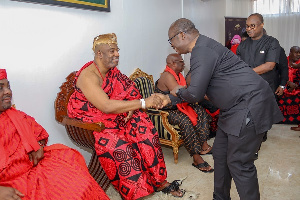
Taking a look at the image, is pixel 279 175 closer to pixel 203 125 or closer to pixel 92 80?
pixel 203 125

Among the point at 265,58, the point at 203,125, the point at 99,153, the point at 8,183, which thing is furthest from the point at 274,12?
the point at 8,183

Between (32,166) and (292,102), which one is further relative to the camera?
(292,102)

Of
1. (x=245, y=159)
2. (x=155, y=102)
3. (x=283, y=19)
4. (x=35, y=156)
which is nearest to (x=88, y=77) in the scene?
(x=155, y=102)

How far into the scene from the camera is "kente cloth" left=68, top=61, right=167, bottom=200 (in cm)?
239

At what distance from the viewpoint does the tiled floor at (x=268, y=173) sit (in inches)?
104

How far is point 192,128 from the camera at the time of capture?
11.3ft

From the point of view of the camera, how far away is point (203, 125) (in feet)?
12.0

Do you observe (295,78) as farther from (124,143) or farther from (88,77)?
(88,77)

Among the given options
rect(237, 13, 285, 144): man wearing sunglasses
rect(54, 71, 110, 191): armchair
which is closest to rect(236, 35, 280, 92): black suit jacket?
rect(237, 13, 285, 144): man wearing sunglasses

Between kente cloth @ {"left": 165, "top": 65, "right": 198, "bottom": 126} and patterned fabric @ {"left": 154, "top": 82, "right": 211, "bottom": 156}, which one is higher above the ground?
kente cloth @ {"left": 165, "top": 65, "right": 198, "bottom": 126}

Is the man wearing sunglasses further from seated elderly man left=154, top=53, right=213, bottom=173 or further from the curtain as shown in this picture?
the curtain

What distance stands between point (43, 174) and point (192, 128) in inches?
81.9

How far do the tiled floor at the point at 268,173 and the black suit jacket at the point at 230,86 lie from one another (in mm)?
1061

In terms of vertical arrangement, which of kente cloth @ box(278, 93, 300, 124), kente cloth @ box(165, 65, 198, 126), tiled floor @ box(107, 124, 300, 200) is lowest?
tiled floor @ box(107, 124, 300, 200)
